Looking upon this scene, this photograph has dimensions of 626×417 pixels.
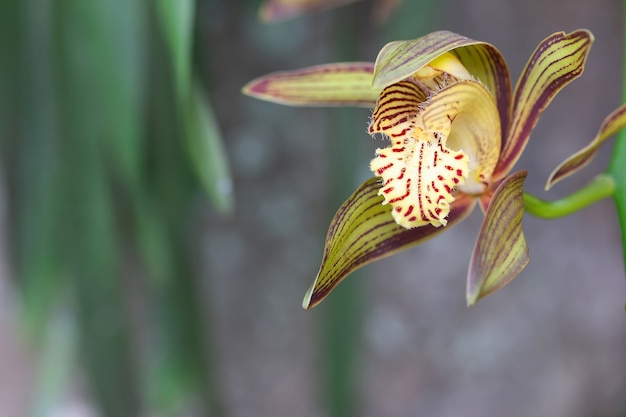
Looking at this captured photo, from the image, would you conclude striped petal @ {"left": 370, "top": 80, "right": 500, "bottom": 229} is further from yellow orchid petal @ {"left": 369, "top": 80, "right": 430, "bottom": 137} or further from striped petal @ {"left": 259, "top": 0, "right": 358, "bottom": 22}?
striped petal @ {"left": 259, "top": 0, "right": 358, "bottom": 22}

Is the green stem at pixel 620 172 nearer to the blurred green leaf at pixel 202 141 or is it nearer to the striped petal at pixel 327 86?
the striped petal at pixel 327 86

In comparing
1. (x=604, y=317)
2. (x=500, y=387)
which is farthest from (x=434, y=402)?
(x=604, y=317)

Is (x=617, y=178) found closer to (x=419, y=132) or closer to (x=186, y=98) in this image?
(x=419, y=132)

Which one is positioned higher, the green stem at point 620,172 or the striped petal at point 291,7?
the striped petal at point 291,7

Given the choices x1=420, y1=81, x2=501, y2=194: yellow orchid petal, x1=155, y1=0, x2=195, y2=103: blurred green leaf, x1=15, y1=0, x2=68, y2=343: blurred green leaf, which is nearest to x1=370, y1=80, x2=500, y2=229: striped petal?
x1=420, y1=81, x2=501, y2=194: yellow orchid petal

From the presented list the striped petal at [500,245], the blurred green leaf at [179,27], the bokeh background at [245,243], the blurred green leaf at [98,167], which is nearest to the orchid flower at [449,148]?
the striped petal at [500,245]

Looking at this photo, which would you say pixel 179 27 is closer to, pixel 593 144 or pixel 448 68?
pixel 448 68
